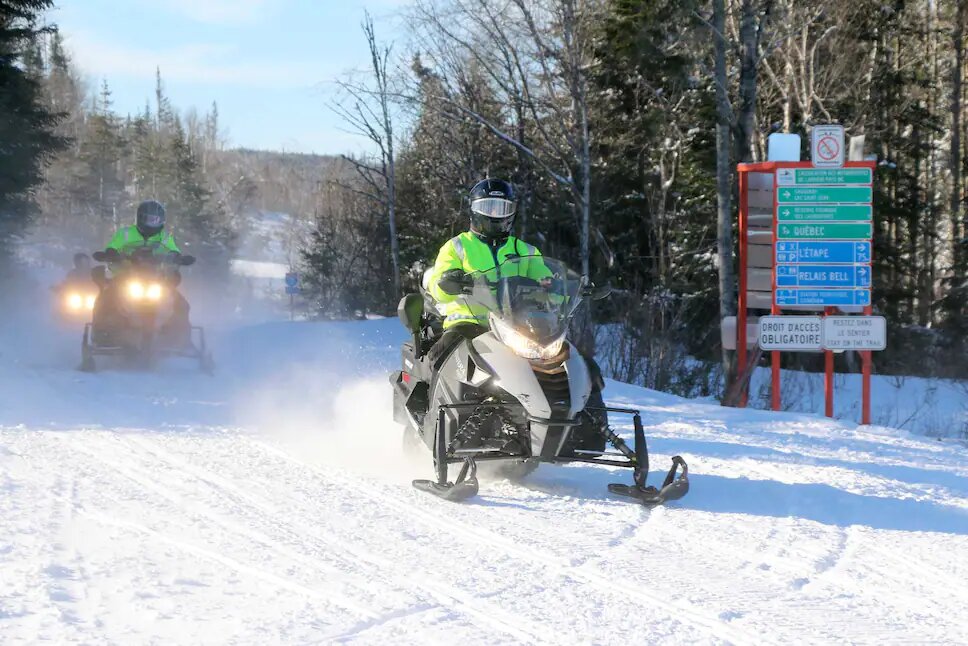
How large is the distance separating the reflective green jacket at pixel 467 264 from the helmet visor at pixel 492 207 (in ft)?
0.62

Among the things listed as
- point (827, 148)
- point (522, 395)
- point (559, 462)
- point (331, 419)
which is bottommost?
point (331, 419)

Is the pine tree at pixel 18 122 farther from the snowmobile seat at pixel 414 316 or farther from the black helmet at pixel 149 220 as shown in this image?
the snowmobile seat at pixel 414 316

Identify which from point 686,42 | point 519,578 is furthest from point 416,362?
point 686,42

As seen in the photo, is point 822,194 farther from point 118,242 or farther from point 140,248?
point 118,242

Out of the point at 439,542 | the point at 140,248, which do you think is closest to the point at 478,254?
the point at 439,542

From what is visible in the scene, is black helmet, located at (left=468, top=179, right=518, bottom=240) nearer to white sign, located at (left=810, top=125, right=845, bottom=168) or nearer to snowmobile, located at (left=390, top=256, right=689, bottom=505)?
snowmobile, located at (left=390, top=256, right=689, bottom=505)

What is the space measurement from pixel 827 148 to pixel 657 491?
21.6ft

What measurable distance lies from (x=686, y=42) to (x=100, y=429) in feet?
39.0

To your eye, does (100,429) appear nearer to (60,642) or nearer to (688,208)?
(60,642)

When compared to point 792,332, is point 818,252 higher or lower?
higher

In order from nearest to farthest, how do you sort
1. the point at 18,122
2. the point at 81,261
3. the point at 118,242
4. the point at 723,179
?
the point at 118,242 → the point at 723,179 → the point at 81,261 → the point at 18,122

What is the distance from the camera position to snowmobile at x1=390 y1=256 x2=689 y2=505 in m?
5.73

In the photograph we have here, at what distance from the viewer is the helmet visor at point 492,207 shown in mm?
6762

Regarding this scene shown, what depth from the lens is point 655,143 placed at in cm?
2361
